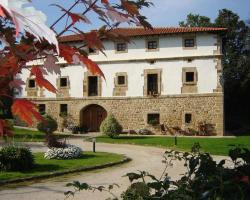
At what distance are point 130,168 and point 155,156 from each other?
121 inches

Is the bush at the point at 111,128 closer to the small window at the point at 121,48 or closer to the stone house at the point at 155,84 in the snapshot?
the stone house at the point at 155,84

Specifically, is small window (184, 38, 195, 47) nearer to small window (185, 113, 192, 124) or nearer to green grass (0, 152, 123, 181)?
small window (185, 113, 192, 124)

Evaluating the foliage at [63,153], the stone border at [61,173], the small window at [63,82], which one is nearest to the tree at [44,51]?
the stone border at [61,173]

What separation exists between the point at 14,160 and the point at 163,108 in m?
16.9

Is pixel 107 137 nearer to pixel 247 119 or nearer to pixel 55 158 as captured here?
pixel 55 158

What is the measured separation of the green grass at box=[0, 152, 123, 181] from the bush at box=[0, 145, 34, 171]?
1.01 ft

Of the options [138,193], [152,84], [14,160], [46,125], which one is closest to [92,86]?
[152,84]

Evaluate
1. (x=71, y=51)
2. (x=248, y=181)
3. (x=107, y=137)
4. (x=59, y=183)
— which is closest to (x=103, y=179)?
(x=59, y=183)

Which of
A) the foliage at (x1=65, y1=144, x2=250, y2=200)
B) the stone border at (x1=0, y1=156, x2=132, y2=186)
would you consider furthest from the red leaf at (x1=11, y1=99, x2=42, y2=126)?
the stone border at (x1=0, y1=156, x2=132, y2=186)

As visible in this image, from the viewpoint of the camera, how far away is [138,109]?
27.8 m

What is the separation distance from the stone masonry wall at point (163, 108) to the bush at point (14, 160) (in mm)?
16205

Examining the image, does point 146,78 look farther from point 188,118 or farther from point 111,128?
point 111,128

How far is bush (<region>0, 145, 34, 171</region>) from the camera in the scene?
38.1 ft

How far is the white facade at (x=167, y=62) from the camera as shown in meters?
26.8
